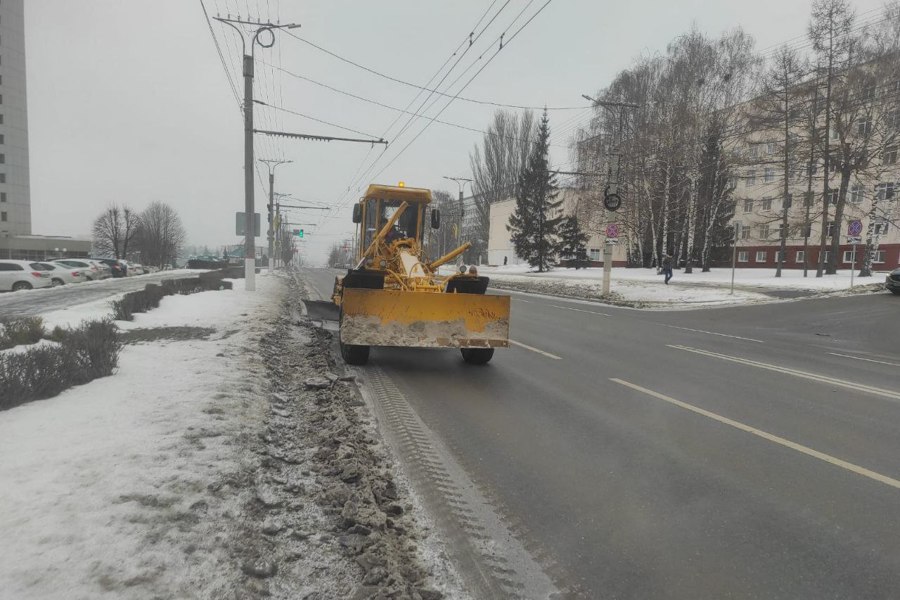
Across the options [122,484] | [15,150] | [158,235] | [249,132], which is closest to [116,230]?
[158,235]

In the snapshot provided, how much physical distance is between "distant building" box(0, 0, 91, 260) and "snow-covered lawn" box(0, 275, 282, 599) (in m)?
88.4

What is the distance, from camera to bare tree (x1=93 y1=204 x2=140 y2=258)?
6531 centimetres

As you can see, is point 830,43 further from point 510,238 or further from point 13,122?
point 13,122

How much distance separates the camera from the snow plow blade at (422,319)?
733cm

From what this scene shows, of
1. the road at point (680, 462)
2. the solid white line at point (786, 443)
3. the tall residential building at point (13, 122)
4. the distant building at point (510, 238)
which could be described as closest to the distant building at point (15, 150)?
the tall residential building at point (13, 122)

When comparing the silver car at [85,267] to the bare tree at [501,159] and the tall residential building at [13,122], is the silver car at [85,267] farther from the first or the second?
the tall residential building at [13,122]

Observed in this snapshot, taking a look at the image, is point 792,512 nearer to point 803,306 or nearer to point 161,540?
point 161,540

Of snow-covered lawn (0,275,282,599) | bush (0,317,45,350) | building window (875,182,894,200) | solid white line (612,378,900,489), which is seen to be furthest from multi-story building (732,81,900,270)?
bush (0,317,45,350)

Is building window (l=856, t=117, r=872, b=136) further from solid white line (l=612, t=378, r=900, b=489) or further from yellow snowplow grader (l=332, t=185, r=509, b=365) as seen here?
solid white line (l=612, t=378, r=900, b=489)

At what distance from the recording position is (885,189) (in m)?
29.2

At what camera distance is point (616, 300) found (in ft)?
73.4

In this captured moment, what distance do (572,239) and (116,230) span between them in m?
56.6

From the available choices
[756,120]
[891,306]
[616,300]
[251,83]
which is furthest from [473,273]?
[756,120]

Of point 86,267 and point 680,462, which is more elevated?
point 86,267
